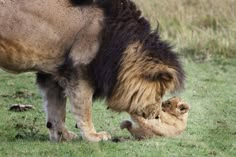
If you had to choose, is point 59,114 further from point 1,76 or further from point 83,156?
point 1,76

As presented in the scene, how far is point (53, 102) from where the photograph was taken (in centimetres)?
772

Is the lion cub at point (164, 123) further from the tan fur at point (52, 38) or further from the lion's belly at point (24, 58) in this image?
the lion's belly at point (24, 58)

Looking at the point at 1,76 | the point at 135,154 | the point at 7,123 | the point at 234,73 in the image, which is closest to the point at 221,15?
the point at 234,73

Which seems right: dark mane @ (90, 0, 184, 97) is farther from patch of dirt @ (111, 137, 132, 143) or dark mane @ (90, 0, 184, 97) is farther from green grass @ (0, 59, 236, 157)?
green grass @ (0, 59, 236, 157)

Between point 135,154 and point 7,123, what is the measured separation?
2.14 metres

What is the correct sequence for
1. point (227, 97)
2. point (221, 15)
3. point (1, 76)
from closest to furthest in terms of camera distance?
1. point (227, 97)
2. point (1, 76)
3. point (221, 15)

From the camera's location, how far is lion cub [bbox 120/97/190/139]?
736cm

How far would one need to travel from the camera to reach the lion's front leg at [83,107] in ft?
23.9

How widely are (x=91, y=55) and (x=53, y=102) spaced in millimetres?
731

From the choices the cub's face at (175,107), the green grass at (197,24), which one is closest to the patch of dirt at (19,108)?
the cub's face at (175,107)

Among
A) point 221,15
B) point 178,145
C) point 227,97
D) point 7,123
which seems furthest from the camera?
point 221,15

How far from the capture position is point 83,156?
657cm

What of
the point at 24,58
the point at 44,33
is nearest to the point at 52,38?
the point at 44,33

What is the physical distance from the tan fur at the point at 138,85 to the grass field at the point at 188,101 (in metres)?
0.39
